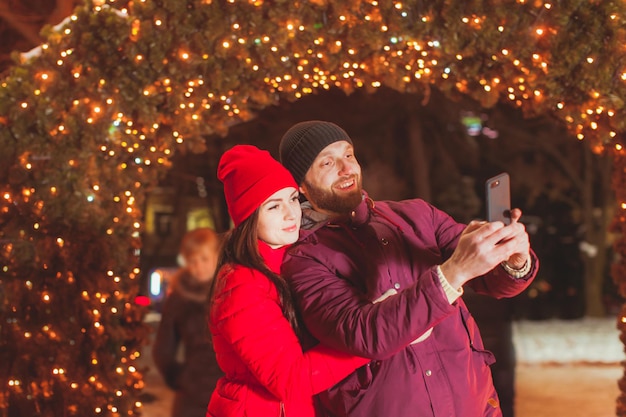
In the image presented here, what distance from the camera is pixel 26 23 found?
23.1 feet

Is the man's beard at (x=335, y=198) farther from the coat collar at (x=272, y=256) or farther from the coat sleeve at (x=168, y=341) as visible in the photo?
the coat sleeve at (x=168, y=341)

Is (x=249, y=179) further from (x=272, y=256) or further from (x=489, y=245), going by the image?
(x=489, y=245)

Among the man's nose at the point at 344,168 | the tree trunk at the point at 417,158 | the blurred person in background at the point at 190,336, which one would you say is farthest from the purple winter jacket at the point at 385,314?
the tree trunk at the point at 417,158

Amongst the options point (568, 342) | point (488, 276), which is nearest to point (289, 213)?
point (488, 276)

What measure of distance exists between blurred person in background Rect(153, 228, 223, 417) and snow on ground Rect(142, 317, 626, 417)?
5.84 ft

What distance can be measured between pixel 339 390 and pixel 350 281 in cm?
38

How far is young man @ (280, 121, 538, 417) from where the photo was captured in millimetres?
2318

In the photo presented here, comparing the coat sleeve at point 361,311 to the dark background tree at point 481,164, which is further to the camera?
the dark background tree at point 481,164

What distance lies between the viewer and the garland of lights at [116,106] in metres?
4.53

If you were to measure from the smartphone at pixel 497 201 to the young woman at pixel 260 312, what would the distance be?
0.66 metres

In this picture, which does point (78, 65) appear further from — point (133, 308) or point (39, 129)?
point (133, 308)

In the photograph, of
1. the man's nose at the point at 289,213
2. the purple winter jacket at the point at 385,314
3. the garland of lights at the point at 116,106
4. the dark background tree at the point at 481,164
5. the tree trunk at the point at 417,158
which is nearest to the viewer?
the purple winter jacket at the point at 385,314

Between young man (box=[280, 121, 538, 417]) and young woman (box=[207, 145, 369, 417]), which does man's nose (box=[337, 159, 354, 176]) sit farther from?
young woman (box=[207, 145, 369, 417])

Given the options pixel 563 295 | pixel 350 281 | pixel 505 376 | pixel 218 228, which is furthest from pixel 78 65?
pixel 563 295
